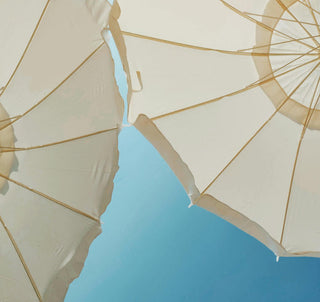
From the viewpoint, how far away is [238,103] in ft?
7.66

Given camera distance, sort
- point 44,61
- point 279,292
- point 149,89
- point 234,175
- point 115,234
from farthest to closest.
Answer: point 115,234 < point 279,292 < point 234,175 < point 149,89 < point 44,61

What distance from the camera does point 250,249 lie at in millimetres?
3188

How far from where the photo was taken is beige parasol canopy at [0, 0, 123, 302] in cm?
183

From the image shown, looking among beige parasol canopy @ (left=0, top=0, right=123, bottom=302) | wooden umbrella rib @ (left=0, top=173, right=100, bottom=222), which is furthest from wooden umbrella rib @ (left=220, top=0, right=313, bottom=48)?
wooden umbrella rib @ (left=0, top=173, right=100, bottom=222)

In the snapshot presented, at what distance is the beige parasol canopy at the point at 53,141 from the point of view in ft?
5.99

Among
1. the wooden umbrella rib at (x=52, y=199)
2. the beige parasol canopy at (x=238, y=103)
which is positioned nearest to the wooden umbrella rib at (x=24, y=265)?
the wooden umbrella rib at (x=52, y=199)

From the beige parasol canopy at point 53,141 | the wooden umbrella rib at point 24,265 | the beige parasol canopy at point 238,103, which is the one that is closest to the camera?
the beige parasol canopy at point 53,141

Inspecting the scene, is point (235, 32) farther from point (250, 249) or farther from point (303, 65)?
point (250, 249)

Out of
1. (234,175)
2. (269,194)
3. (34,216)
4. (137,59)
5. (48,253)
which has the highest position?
(137,59)

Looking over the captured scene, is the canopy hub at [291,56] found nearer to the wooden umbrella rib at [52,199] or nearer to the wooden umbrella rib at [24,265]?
the wooden umbrella rib at [52,199]

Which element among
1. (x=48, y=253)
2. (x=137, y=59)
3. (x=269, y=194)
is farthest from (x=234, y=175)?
(x=48, y=253)

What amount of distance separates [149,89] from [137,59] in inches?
6.3

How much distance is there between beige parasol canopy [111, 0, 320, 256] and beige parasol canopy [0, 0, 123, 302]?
248mm

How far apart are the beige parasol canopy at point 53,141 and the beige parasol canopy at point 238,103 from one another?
0.81 ft
